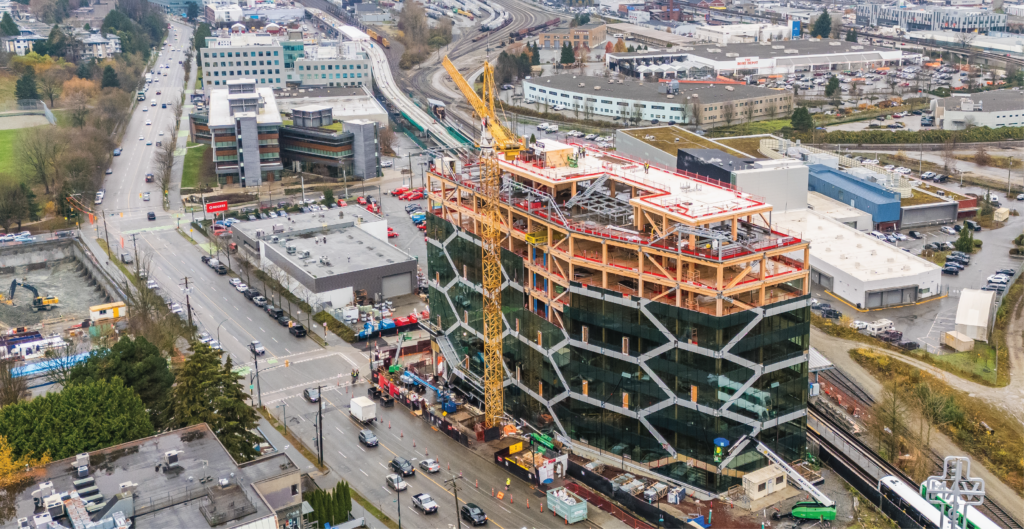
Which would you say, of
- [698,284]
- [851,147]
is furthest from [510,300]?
[851,147]

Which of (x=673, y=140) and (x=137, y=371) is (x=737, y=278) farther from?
(x=673, y=140)

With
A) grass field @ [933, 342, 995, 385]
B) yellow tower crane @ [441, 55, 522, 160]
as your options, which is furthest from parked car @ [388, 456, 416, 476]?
grass field @ [933, 342, 995, 385]

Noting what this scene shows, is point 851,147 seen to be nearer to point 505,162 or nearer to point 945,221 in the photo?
point 945,221

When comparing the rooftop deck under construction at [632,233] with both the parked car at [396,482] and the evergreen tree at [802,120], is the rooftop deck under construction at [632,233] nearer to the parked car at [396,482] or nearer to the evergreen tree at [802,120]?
the parked car at [396,482]

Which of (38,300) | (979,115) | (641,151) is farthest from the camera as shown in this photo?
(979,115)

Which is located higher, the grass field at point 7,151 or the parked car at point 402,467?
the grass field at point 7,151

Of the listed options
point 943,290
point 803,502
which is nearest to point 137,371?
point 803,502

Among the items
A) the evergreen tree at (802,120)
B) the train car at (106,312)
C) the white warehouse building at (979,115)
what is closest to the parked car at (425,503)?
the train car at (106,312)
